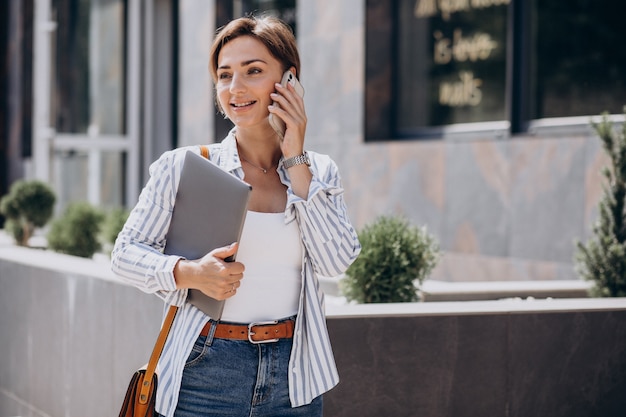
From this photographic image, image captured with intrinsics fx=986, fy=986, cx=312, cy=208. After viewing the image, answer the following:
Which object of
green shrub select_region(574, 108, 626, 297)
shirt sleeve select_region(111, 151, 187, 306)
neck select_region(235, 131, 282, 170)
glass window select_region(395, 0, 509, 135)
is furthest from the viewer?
glass window select_region(395, 0, 509, 135)

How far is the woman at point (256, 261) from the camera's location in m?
2.61

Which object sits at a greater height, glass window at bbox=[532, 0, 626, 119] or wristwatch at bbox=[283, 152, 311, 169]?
glass window at bbox=[532, 0, 626, 119]

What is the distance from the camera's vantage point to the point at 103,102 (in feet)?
50.9

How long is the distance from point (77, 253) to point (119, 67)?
697cm

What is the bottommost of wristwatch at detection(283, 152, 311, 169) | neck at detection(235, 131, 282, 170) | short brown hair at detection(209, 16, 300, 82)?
wristwatch at detection(283, 152, 311, 169)

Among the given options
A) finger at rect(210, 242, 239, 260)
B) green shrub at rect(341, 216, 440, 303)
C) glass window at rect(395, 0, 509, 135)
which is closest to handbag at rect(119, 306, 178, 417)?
finger at rect(210, 242, 239, 260)

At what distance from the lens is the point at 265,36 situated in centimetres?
276

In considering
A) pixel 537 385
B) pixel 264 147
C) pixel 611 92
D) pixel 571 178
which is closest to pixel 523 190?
pixel 571 178

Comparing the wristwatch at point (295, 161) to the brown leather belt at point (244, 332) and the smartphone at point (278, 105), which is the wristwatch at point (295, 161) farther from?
the brown leather belt at point (244, 332)

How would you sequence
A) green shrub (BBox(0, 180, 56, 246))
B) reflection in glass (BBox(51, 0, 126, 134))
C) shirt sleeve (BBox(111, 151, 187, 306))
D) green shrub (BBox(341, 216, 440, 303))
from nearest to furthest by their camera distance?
shirt sleeve (BBox(111, 151, 187, 306))
green shrub (BBox(341, 216, 440, 303))
green shrub (BBox(0, 180, 56, 246))
reflection in glass (BBox(51, 0, 126, 134))

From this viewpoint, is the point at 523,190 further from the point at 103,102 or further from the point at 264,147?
the point at 103,102

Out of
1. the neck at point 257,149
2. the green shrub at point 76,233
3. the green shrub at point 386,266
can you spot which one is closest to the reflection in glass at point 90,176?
the green shrub at point 76,233

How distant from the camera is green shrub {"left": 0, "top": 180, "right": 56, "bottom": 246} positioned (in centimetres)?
987

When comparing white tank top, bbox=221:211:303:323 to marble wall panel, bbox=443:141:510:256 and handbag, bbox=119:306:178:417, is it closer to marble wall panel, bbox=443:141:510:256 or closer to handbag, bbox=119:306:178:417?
handbag, bbox=119:306:178:417
